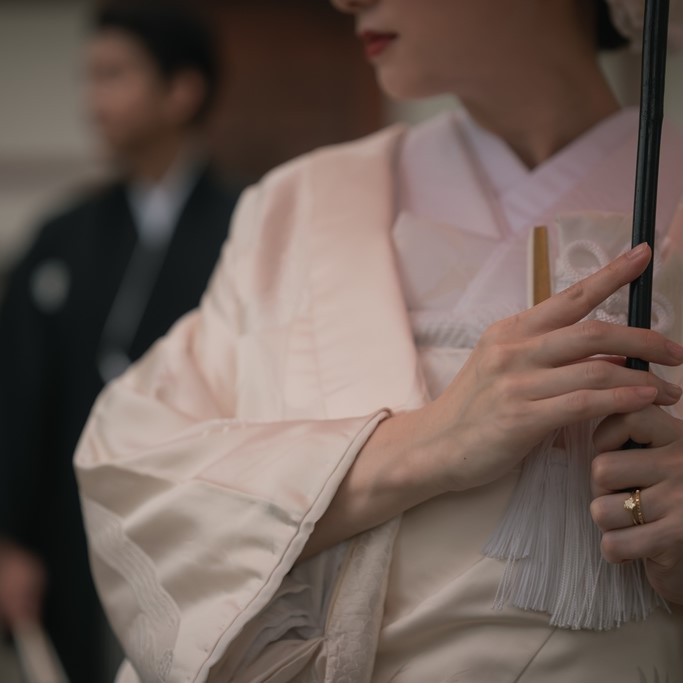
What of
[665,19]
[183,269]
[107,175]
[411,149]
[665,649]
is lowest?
[107,175]

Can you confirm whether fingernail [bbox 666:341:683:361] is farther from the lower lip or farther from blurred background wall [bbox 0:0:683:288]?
blurred background wall [bbox 0:0:683:288]

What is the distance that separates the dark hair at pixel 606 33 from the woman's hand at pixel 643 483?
0.41 m

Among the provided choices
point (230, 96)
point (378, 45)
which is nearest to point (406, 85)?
point (378, 45)

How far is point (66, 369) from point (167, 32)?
2.13ft

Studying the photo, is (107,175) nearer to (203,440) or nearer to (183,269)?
(183,269)

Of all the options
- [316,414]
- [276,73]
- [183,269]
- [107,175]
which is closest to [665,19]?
[316,414]

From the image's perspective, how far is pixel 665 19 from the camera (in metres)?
0.79

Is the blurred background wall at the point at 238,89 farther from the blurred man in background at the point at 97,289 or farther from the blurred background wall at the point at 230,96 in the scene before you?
the blurred man in background at the point at 97,289

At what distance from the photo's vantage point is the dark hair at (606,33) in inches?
41.2

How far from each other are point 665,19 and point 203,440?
456 mm

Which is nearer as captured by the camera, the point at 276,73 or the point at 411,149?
the point at 411,149

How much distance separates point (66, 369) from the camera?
7.29ft

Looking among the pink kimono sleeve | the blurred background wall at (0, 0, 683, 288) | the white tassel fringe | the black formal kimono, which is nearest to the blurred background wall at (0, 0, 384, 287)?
the blurred background wall at (0, 0, 683, 288)

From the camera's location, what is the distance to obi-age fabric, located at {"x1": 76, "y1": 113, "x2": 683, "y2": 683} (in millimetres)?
883
